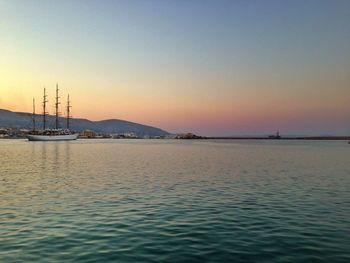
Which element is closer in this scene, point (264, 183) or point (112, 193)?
point (112, 193)

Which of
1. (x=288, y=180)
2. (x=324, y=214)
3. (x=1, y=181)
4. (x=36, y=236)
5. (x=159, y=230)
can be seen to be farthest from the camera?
(x=288, y=180)

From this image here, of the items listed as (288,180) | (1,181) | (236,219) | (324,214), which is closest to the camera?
(236,219)

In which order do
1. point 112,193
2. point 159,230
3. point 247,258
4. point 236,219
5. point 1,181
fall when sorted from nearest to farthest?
point 247,258 < point 159,230 < point 236,219 < point 112,193 < point 1,181

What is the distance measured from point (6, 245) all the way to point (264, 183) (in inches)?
1259

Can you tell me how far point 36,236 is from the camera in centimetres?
1830

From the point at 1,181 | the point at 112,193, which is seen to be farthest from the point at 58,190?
the point at 1,181

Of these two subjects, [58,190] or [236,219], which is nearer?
[236,219]

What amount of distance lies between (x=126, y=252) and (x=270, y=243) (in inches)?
295

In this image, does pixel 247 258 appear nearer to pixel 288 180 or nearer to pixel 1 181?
pixel 288 180

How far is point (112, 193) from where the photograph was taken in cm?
3294

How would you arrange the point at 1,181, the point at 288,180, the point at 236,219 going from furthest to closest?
the point at 288,180 < the point at 1,181 < the point at 236,219

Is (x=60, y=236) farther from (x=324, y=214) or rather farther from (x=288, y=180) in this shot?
(x=288, y=180)

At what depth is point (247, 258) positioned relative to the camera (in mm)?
15070

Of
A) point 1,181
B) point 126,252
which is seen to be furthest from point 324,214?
point 1,181
